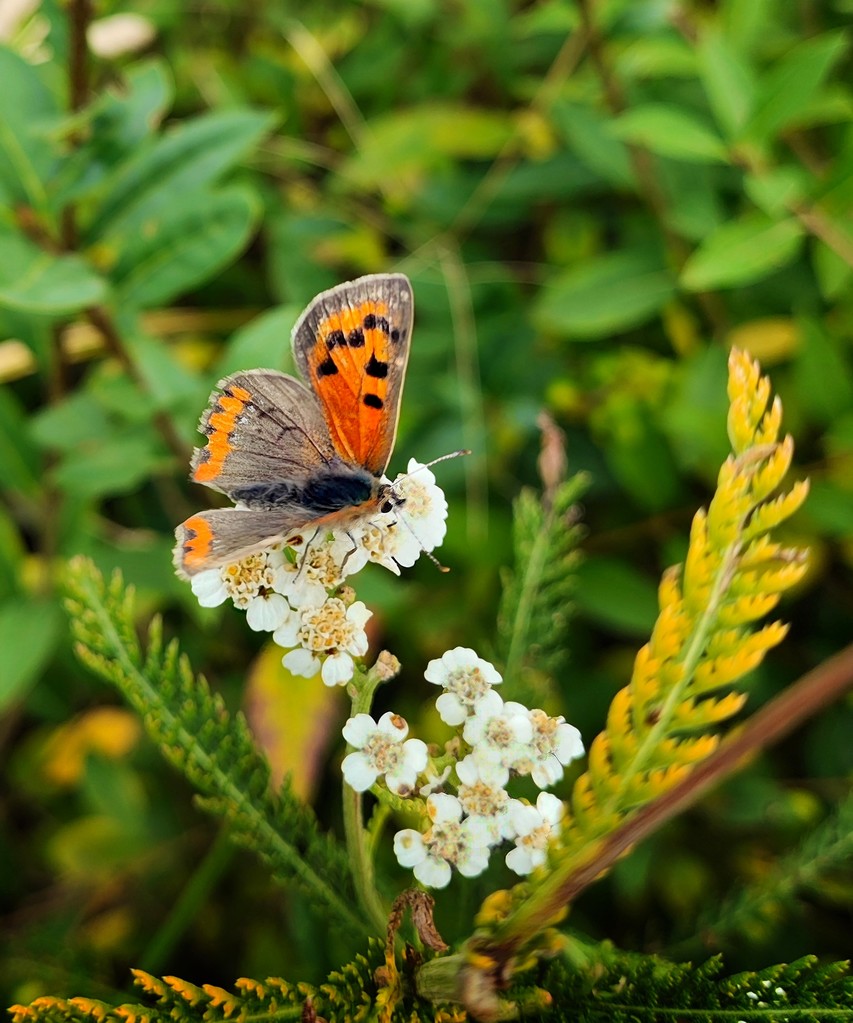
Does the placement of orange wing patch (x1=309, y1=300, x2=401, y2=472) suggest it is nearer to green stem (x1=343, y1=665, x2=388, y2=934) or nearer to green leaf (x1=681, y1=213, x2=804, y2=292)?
green stem (x1=343, y1=665, x2=388, y2=934)

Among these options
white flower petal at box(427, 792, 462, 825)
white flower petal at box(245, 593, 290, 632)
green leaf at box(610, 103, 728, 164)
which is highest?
green leaf at box(610, 103, 728, 164)

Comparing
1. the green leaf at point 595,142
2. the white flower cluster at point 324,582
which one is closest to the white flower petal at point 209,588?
the white flower cluster at point 324,582

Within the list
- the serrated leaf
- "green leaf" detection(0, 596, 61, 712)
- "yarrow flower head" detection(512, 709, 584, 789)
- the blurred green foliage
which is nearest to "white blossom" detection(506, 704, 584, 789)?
"yarrow flower head" detection(512, 709, 584, 789)

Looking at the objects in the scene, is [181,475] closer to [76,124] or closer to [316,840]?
[76,124]

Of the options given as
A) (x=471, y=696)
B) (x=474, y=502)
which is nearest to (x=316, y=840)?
(x=471, y=696)

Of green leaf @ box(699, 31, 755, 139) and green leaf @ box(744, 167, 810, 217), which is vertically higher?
green leaf @ box(699, 31, 755, 139)

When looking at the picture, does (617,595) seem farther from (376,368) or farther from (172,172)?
(172,172)

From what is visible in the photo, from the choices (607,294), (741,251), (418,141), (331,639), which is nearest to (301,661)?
(331,639)
